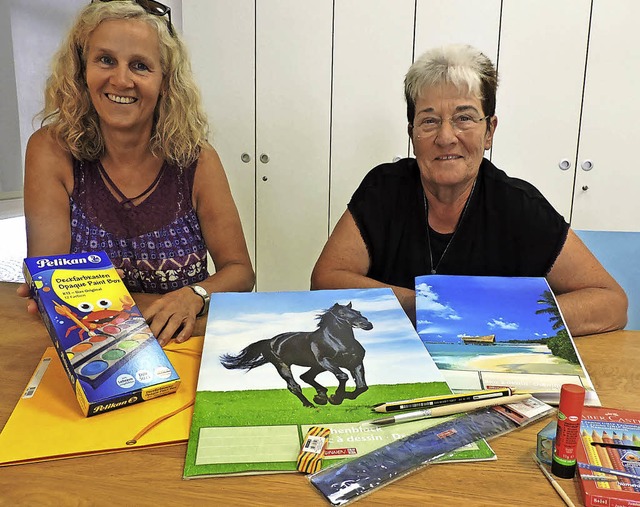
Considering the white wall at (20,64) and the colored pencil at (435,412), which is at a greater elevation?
the white wall at (20,64)

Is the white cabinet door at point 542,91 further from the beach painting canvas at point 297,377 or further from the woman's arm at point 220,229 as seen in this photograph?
the beach painting canvas at point 297,377

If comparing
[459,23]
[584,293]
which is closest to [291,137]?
[459,23]

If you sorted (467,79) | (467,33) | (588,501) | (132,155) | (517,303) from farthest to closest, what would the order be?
(467,33), (132,155), (467,79), (517,303), (588,501)

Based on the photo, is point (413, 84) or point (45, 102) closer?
point (413, 84)

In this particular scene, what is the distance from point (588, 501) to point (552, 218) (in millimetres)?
891

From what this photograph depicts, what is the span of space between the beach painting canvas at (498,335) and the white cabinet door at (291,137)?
69.5 inches

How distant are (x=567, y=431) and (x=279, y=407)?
13.2 inches

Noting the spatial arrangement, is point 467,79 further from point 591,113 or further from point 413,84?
A: point 591,113

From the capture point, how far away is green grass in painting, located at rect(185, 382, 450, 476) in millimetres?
667

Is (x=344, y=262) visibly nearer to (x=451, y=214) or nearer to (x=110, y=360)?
(x=451, y=214)

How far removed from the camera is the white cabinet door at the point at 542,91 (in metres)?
2.40

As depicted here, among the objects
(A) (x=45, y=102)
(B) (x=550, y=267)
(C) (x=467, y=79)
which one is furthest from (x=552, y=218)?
(A) (x=45, y=102)

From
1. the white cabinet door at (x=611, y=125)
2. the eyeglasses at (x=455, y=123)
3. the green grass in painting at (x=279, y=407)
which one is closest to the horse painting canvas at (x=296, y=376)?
the green grass in painting at (x=279, y=407)

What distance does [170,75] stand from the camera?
59.7 inches
